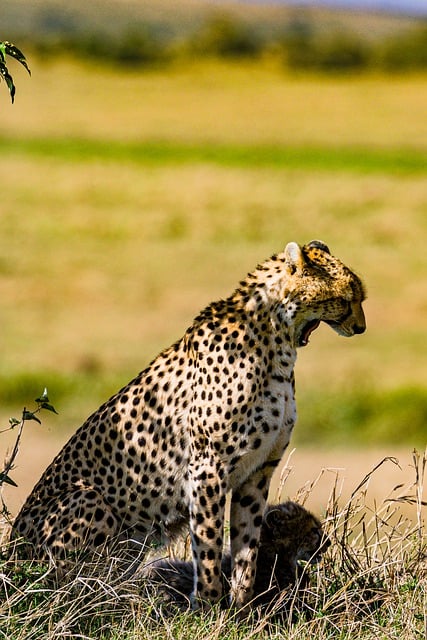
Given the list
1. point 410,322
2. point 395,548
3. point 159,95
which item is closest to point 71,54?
point 159,95

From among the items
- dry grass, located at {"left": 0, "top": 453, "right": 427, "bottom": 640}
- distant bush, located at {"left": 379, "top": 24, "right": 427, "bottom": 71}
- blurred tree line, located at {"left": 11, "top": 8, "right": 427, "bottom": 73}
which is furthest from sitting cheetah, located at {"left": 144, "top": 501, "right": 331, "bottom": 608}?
distant bush, located at {"left": 379, "top": 24, "right": 427, "bottom": 71}

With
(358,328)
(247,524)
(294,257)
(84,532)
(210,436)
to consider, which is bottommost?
(84,532)

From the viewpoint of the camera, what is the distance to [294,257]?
175 inches

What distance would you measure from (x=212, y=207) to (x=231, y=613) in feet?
39.7

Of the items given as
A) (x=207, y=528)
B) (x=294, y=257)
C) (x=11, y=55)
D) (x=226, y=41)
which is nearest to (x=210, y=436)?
(x=207, y=528)

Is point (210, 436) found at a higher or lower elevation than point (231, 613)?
higher

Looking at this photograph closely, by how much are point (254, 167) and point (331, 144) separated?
151 cm

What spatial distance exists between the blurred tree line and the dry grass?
16753 millimetres

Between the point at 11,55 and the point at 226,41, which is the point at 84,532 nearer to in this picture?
the point at 11,55

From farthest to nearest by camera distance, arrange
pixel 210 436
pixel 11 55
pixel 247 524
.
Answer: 1. pixel 247 524
2. pixel 210 436
3. pixel 11 55

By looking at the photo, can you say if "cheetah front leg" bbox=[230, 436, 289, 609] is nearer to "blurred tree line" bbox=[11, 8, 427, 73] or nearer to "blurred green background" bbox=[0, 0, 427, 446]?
"blurred green background" bbox=[0, 0, 427, 446]

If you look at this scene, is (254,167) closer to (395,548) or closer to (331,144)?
(331,144)

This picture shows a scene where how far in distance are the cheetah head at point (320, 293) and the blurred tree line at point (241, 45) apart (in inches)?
657

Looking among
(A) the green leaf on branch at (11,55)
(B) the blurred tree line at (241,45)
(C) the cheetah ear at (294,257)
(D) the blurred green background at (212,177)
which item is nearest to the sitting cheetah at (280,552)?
(C) the cheetah ear at (294,257)
